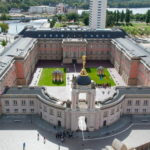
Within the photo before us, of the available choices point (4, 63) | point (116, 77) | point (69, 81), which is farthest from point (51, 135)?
point (116, 77)

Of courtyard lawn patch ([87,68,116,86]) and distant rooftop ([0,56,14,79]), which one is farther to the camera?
courtyard lawn patch ([87,68,116,86])

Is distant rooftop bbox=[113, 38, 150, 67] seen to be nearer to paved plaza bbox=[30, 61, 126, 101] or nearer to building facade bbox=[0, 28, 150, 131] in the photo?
building facade bbox=[0, 28, 150, 131]

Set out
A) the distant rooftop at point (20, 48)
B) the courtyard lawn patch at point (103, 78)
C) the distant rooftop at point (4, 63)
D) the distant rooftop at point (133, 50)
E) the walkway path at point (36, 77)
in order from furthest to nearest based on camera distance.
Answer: the courtyard lawn patch at point (103, 78) < the walkway path at point (36, 77) < the distant rooftop at point (20, 48) < the distant rooftop at point (133, 50) < the distant rooftop at point (4, 63)

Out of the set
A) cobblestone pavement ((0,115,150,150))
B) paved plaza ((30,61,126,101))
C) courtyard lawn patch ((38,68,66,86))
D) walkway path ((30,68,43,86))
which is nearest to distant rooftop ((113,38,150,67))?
paved plaza ((30,61,126,101))

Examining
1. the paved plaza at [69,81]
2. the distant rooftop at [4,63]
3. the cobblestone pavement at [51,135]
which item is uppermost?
the distant rooftop at [4,63]

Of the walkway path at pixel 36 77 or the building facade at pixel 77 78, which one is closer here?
the building facade at pixel 77 78

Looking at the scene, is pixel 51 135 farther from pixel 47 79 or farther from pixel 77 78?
pixel 47 79

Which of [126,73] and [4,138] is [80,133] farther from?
[126,73]

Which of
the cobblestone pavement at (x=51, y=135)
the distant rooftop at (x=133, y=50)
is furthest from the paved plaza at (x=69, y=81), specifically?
the cobblestone pavement at (x=51, y=135)

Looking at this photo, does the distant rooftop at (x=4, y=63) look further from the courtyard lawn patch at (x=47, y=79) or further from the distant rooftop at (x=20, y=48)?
the courtyard lawn patch at (x=47, y=79)
